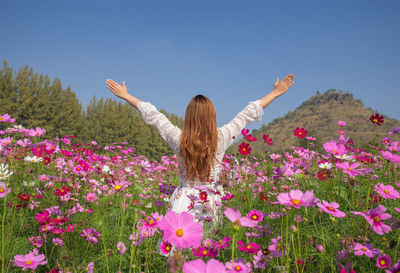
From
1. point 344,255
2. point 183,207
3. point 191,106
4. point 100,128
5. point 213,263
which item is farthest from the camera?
point 100,128

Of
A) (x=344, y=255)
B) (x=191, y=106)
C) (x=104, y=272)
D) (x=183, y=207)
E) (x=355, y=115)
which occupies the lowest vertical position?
(x=104, y=272)

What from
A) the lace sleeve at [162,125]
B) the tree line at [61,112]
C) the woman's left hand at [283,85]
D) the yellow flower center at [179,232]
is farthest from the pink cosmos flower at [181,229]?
the tree line at [61,112]

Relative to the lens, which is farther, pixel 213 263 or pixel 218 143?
pixel 218 143

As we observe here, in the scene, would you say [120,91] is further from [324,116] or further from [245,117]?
[324,116]

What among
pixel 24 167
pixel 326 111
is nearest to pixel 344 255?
pixel 24 167

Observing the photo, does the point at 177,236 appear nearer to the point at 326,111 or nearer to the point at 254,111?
the point at 254,111

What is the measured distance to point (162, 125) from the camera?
95.5 inches

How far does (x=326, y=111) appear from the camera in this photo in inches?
3174

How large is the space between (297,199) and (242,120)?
1.71 meters

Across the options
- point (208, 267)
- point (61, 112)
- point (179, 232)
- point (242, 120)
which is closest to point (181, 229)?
point (179, 232)

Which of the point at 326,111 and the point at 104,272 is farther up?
the point at 326,111

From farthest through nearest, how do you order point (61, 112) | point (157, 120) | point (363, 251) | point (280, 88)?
point (61, 112) → point (280, 88) → point (157, 120) → point (363, 251)

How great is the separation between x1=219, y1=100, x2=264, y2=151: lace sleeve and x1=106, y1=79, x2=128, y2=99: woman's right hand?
115cm

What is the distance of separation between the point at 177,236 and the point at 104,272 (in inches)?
51.4
